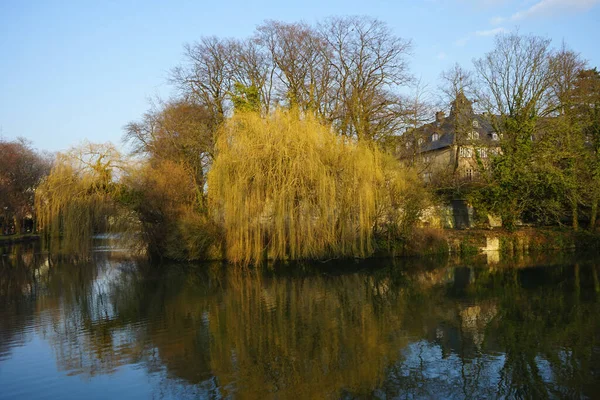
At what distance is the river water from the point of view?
8375 mm

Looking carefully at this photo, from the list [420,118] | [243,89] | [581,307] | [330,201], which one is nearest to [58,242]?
[243,89]

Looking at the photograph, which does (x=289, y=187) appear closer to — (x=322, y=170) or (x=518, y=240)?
(x=322, y=170)

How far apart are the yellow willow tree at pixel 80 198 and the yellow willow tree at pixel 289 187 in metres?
6.44

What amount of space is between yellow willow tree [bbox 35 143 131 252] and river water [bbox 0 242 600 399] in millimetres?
4976

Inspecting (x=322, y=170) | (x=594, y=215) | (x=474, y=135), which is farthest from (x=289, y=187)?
(x=594, y=215)

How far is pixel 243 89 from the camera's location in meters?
29.6

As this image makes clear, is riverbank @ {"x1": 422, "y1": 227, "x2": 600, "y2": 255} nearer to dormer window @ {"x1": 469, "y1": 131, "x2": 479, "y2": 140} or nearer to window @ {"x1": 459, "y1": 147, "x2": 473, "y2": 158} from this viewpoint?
window @ {"x1": 459, "y1": 147, "x2": 473, "y2": 158}

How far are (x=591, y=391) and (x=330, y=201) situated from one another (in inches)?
583

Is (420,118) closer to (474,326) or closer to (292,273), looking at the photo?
(292,273)

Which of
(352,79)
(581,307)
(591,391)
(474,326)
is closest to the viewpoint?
(591,391)

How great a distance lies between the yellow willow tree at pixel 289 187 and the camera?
21.7m

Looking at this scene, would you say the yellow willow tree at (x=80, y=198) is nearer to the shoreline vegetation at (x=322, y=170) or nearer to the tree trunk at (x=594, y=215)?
the shoreline vegetation at (x=322, y=170)

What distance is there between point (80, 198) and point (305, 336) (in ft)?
59.0

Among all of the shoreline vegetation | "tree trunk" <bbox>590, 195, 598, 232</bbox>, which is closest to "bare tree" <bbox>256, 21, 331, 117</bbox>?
the shoreline vegetation
